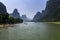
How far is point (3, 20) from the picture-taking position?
14100 cm

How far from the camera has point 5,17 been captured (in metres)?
145

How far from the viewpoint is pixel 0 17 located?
437 feet

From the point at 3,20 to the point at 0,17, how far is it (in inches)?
325

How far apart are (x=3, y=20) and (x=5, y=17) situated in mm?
4916

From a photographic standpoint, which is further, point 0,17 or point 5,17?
point 5,17

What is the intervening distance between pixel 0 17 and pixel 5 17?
11.9m
